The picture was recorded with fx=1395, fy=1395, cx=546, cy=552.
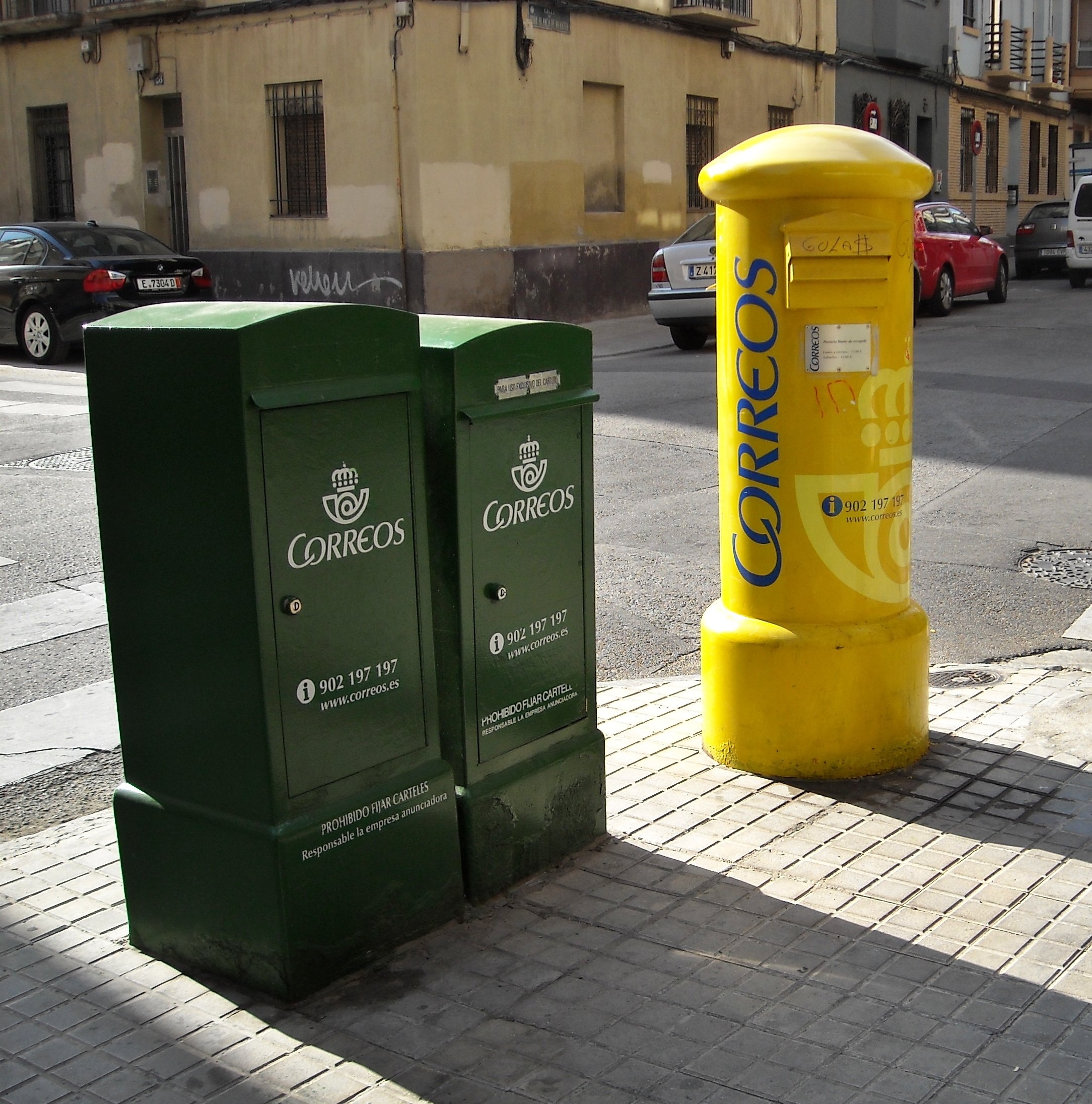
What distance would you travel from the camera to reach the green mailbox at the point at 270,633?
2.97 metres

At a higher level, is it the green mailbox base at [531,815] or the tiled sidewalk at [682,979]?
the green mailbox base at [531,815]

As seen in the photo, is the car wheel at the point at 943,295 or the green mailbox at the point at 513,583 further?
the car wheel at the point at 943,295

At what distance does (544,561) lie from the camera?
12.0 feet

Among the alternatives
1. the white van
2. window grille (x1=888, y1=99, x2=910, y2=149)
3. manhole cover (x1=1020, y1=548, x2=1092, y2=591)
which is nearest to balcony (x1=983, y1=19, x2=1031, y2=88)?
window grille (x1=888, y1=99, x2=910, y2=149)

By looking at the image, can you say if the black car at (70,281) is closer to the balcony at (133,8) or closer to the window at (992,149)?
the balcony at (133,8)

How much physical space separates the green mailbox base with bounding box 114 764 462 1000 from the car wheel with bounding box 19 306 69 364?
13721mm

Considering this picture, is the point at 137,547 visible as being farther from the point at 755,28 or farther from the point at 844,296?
the point at 755,28

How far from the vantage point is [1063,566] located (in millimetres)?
6730

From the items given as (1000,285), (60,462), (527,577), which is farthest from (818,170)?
(1000,285)

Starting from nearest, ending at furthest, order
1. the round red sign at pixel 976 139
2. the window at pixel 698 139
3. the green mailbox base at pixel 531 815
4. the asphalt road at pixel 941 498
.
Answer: the green mailbox base at pixel 531 815
the asphalt road at pixel 941 498
the window at pixel 698 139
the round red sign at pixel 976 139

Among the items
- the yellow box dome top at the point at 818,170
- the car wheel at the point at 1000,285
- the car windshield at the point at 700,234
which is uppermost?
the car windshield at the point at 700,234

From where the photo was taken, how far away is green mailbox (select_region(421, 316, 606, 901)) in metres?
3.40

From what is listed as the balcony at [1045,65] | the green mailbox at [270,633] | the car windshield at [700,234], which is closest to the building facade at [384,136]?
the car windshield at [700,234]

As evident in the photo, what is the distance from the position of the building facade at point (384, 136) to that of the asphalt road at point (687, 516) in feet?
18.5
